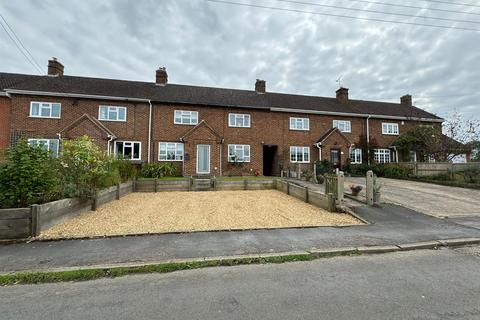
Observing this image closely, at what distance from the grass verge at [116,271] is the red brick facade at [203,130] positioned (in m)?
15.4

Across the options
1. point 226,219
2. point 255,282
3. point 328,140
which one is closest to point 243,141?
point 328,140

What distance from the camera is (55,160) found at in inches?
298

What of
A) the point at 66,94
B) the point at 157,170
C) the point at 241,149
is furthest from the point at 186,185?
the point at 66,94

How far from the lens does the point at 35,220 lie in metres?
5.47

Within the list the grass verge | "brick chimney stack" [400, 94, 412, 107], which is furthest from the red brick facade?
the grass verge

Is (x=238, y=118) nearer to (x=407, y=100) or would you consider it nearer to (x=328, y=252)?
(x=328, y=252)

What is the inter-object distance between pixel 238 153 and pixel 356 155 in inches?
482

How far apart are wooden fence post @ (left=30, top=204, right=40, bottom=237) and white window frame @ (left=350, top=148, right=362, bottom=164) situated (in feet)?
78.8

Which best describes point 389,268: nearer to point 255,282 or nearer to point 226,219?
point 255,282

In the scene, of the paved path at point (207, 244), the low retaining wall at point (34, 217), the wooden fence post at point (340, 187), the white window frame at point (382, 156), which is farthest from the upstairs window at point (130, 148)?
the white window frame at point (382, 156)

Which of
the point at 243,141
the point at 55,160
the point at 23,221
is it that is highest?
the point at 243,141

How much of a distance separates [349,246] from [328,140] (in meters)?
18.6

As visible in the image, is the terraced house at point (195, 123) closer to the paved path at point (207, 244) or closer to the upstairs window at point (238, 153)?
the upstairs window at point (238, 153)

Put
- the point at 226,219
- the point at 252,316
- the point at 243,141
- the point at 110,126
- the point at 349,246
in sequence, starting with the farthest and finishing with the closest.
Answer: the point at 243,141
the point at 110,126
the point at 226,219
the point at 349,246
the point at 252,316
